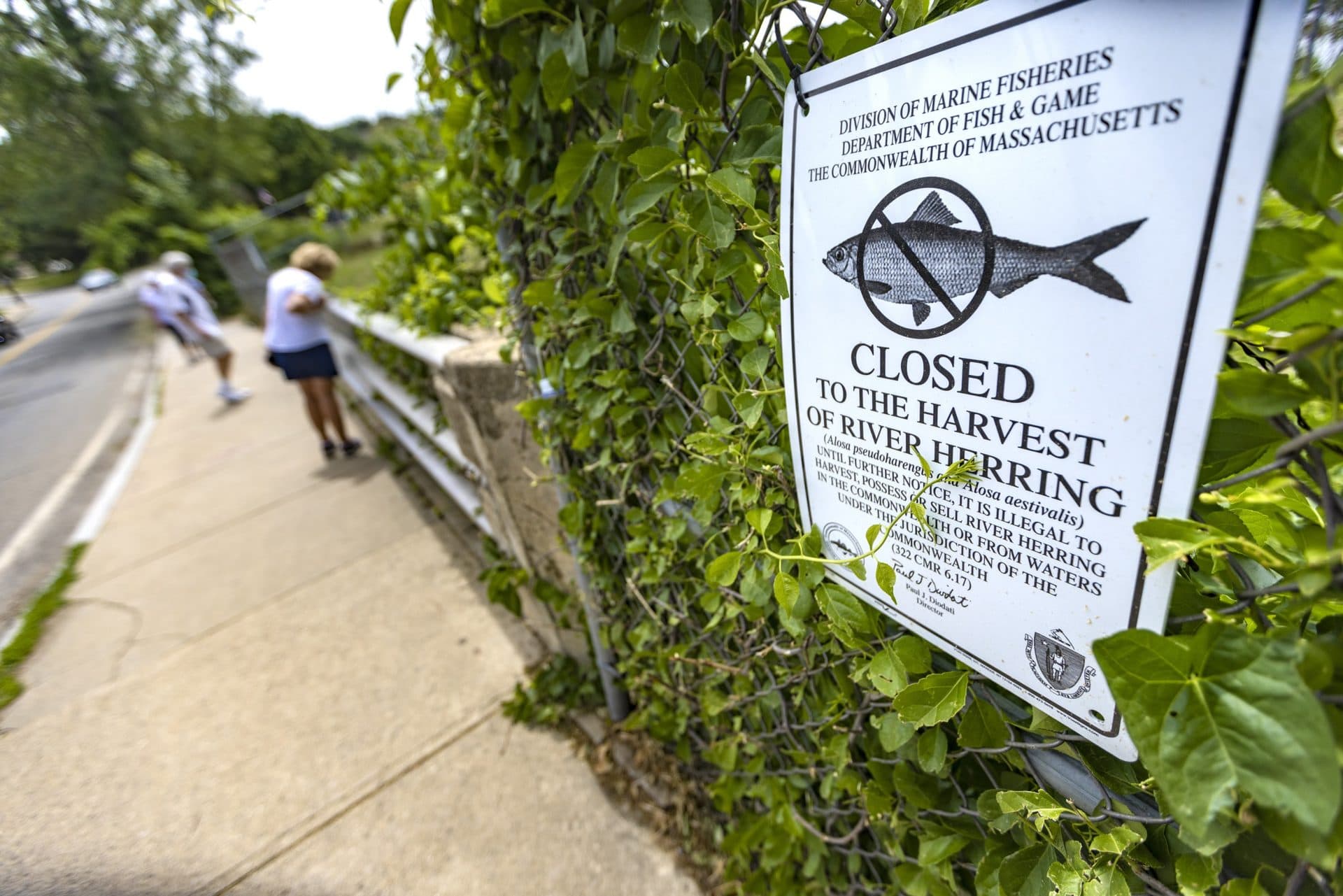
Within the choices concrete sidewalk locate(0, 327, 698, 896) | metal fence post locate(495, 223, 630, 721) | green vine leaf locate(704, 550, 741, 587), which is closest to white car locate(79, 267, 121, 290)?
concrete sidewalk locate(0, 327, 698, 896)

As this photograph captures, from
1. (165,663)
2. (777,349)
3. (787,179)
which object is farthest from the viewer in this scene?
(165,663)

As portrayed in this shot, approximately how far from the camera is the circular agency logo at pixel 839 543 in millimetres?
1014

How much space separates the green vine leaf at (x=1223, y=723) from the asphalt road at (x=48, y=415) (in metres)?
2.97

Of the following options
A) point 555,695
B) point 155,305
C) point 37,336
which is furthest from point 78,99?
point 155,305

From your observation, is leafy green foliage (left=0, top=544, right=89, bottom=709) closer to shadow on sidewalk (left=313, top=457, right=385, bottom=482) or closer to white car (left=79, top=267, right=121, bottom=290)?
shadow on sidewalk (left=313, top=457, right=385, bottom=482)

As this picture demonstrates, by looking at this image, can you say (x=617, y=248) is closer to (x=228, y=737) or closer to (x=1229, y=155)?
(x=1229, y=155)

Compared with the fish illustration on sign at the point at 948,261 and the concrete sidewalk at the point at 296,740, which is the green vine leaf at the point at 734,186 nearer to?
the fish illustration on sign at the point at 948,261

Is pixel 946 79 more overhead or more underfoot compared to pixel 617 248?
more overhead

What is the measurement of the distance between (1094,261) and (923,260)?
0.61 feet

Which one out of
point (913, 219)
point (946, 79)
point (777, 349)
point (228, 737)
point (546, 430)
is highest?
point (946, 79)

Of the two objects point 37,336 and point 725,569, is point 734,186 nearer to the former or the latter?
point 725,569

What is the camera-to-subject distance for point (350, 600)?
11.1ft

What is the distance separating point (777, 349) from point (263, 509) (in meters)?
4.98

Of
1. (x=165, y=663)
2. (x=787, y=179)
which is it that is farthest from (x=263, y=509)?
(x=787, y=179)
